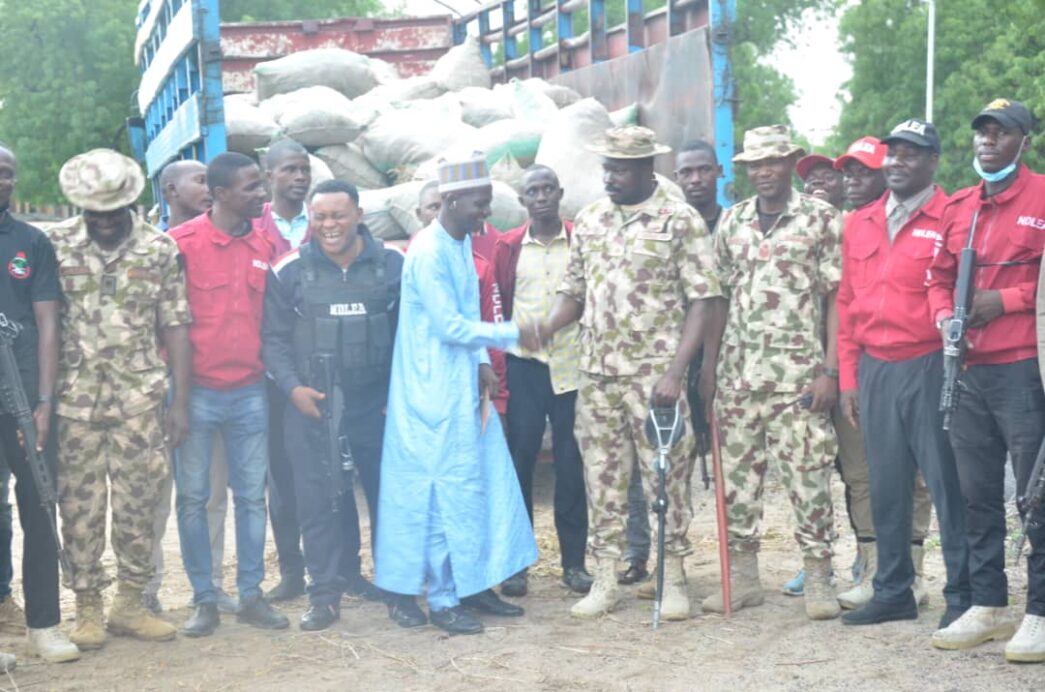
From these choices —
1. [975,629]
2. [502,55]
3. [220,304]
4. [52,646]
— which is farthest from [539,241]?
[502,55]

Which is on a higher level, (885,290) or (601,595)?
(885,290)

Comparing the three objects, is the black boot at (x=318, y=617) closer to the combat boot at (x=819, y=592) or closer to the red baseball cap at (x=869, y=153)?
the combat boot at (x=819, y=592)

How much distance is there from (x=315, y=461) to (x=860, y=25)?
28077 millimetres

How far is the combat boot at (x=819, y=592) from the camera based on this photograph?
5.09 meters

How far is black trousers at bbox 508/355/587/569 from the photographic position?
5652mm

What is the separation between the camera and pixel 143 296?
4.93m

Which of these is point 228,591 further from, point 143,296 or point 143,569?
point 143,296

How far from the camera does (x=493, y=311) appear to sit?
555 cm

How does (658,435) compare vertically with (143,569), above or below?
above

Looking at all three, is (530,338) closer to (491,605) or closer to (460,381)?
(460,381)

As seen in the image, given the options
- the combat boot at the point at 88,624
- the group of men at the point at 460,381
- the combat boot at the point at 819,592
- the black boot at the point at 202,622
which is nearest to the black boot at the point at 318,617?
the group of men at the point at 460,381

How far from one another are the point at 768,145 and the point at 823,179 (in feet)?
2.59

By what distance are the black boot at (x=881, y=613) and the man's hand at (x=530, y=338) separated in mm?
1468

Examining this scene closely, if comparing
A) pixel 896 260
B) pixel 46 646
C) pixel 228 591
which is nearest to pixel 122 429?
pixel 46 646
